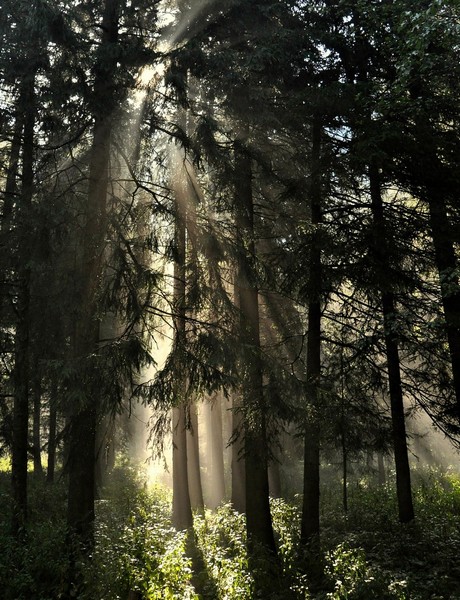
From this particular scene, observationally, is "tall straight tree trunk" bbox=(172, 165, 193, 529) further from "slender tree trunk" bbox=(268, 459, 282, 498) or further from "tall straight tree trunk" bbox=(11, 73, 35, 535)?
"slender tree trunk" bbox=(268, 459, 282, 498)

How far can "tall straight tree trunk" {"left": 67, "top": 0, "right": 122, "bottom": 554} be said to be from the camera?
28.2ft

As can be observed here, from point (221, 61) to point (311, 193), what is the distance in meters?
3.20

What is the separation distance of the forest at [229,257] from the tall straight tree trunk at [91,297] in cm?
4

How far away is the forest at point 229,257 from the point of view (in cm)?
810

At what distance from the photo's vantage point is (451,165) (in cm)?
995

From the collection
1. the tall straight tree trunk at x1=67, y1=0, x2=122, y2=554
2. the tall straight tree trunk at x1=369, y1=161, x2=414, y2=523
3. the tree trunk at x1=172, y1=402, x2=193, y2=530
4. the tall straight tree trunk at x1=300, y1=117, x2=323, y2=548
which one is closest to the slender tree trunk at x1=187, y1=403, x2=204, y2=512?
the tree trunk at x1=172, y1=402, x2=193, y2=530

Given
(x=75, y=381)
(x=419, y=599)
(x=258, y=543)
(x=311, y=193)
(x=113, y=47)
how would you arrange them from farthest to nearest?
(x=311, y=193) → (x=258, y=543) → (x=113, y=47) → (x=75, y=381) → (x=419, y=599)

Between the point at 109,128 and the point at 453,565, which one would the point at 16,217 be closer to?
the point at 109,128

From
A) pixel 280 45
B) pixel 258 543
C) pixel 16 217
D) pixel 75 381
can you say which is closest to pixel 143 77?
pixel 280 45

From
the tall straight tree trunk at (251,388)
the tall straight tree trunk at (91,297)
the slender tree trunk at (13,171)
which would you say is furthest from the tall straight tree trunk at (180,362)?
the slender tree trunk at (13,171)

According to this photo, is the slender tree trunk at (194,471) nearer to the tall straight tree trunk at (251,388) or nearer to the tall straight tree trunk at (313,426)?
the tall straight tree trunk at (251,388)

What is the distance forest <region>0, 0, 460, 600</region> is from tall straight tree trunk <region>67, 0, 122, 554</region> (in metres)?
0.04

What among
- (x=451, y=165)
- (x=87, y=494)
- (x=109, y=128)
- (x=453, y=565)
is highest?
(x=109, y=128)

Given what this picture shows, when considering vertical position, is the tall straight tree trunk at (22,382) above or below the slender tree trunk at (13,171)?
below
